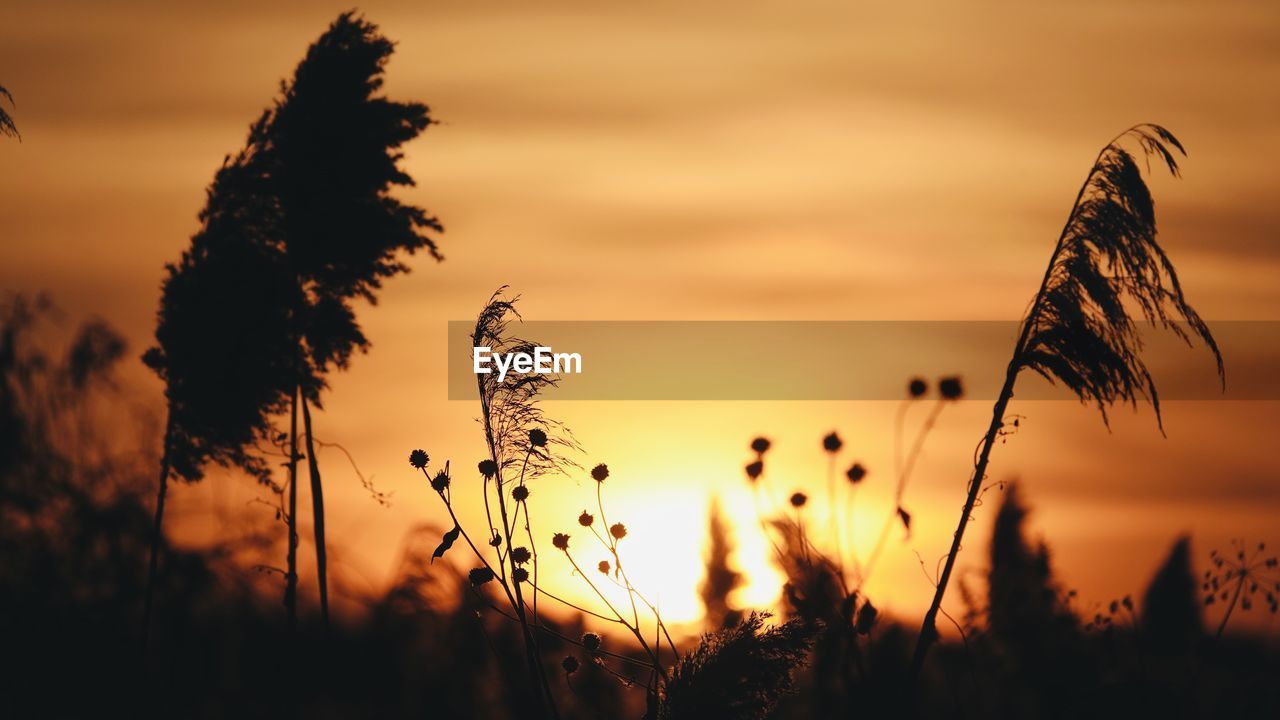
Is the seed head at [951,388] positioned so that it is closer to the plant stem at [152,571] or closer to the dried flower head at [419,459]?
the dried flower head at [419,459]

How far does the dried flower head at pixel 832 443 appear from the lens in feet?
24.5

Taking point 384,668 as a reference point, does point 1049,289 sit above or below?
above

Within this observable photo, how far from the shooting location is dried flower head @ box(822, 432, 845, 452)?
7461 millimetres

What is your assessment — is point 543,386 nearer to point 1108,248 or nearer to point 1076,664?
point 1108,248

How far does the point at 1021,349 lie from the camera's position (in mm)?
6996

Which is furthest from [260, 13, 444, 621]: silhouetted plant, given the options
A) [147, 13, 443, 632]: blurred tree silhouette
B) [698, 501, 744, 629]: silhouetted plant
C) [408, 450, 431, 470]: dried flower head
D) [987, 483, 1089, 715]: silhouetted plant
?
[698, 501, 744, 629]: silhouetted plant

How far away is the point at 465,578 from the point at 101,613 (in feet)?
12.6

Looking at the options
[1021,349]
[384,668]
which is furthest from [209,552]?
[1021,349]

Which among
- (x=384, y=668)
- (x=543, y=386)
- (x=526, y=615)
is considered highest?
(x=543, y=386)

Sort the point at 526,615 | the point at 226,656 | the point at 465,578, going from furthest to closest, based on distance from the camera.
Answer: the point at 226,656 → the point at 465,578 → the point at 526,615

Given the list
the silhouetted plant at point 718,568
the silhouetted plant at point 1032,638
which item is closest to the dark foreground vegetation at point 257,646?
the silhouetted plant at point 1032,638

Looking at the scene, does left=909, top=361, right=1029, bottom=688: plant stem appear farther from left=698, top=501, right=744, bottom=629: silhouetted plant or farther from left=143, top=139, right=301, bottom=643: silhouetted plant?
left=698, top=501, right=744, bottom=629: silhouetted plant

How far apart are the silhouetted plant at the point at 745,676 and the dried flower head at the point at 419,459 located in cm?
185

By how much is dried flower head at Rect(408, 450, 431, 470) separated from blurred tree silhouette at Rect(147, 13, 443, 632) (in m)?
3.80
